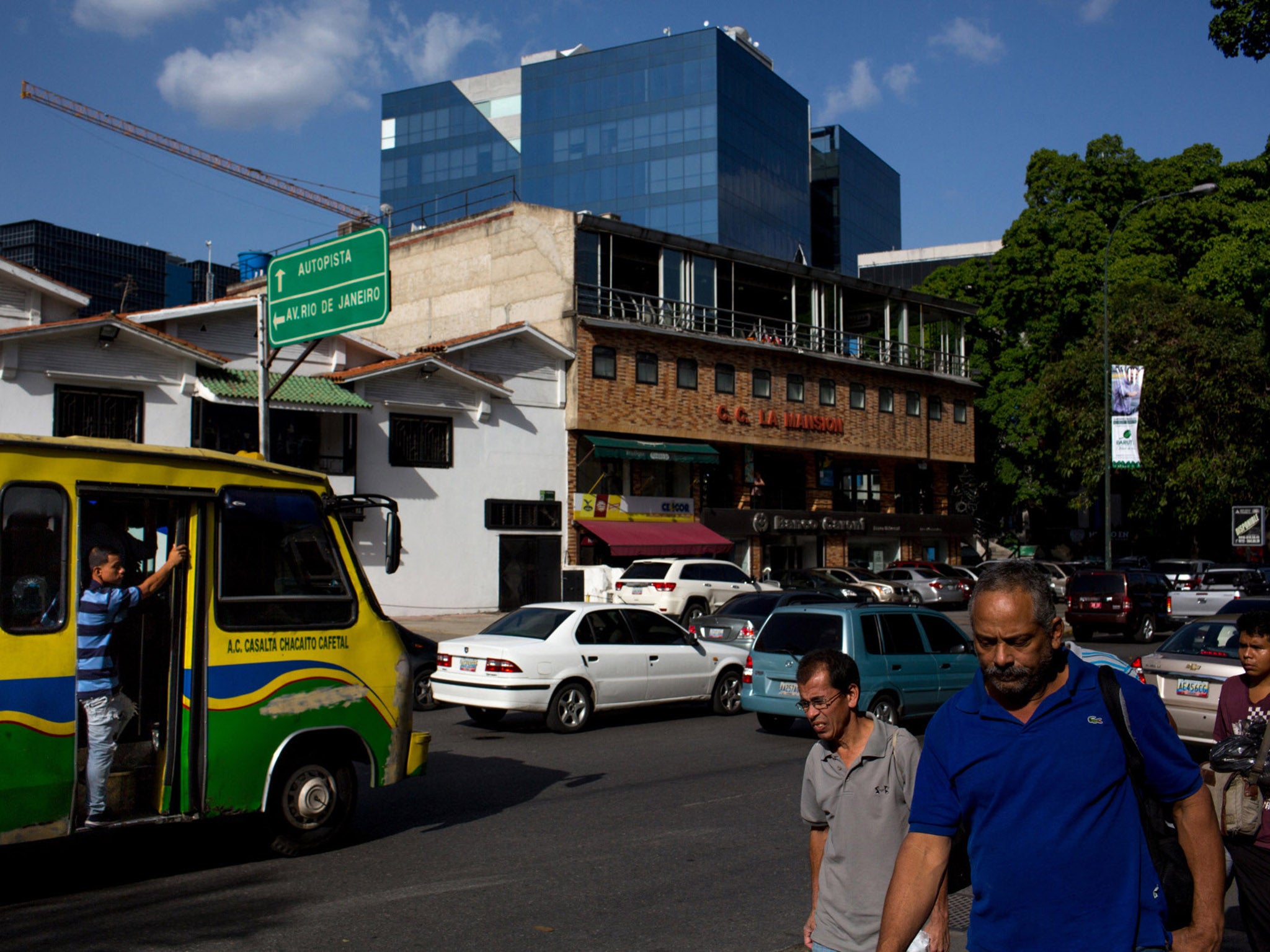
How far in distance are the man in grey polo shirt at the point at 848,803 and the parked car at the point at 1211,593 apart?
27.8 meters

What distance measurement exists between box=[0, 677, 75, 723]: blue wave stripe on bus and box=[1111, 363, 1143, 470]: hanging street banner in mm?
28447

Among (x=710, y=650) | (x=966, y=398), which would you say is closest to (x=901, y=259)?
(x=966, y=398)

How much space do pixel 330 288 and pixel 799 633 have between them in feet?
29.6

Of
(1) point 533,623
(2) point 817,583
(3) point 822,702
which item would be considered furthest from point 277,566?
(2) point 817,583

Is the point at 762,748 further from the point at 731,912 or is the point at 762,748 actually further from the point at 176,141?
the point at 176,141

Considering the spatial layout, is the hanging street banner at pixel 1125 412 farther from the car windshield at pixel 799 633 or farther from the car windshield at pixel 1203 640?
the car windshield at pixel 799 633

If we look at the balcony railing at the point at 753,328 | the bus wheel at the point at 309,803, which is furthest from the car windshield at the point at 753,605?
the balcony railing at the point at 753,328

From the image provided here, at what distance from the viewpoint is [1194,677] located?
1167 centimetres

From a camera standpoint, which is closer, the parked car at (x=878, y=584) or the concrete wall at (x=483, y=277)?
the concrete wall at (x=483, y=277)

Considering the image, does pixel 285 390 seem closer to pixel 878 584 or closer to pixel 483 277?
pixel 483 277

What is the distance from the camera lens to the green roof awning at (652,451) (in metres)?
34.3

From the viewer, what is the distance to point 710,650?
15586 millimetres

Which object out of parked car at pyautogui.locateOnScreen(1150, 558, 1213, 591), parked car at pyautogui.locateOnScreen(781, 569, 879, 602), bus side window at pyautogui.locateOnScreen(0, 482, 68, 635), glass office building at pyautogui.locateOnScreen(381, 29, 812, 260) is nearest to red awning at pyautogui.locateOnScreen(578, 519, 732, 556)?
parked car at pyautogui.locateOnScreen(781, 569, 879, 602)

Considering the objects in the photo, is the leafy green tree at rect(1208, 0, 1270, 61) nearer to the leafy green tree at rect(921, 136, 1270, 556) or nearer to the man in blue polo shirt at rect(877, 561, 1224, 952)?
the man in blue polo shirt at rect(877, 561, 1224, 952)
